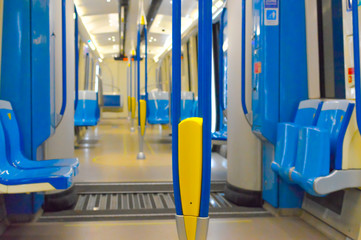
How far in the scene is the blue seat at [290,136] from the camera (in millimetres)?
2885

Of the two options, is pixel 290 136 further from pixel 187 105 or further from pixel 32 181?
pixel 187 105

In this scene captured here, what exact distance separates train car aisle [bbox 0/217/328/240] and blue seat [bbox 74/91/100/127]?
534 cm

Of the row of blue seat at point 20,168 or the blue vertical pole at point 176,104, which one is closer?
the blue vertical pole at point 176,104

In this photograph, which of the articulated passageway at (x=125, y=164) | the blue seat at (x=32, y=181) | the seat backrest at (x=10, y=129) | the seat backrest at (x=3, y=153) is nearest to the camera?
the blue seat at (x=32, y=181)

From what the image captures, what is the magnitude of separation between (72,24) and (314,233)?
10.3 ft

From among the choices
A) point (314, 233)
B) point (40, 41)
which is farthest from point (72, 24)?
point (314, 233)

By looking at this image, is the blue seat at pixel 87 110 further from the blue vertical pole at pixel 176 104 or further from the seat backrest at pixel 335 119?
the blue vertical pole at pixel 176 104

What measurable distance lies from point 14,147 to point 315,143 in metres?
2.24

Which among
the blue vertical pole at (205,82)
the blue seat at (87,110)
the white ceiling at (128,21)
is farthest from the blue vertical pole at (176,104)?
the white ceiling at (128,21)

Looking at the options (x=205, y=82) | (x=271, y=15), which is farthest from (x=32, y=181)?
(x=271, y=15)

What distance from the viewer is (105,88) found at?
20875mm

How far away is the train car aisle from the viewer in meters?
2.74

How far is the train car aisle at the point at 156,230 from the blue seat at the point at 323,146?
51 cm

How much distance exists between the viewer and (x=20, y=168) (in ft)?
8.58
